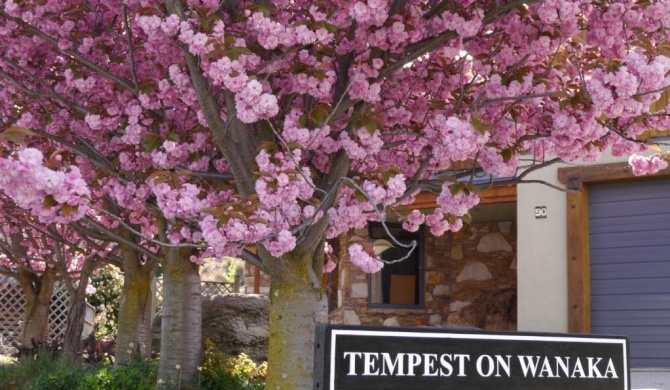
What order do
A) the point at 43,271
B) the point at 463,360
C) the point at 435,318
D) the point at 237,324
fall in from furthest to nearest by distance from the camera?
the point at 435,318 < the point at 43,271 < the point at 237,324 < the point at 463,360

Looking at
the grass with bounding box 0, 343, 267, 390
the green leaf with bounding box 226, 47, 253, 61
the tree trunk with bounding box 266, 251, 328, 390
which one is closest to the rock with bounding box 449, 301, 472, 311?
the grass with bounding box 0, 343, 267, 390

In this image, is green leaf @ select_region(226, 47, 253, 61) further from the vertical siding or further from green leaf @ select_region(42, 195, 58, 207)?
the vertical siding

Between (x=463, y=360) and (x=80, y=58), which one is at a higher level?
(x=80, y=58)

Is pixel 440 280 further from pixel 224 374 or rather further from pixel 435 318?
pixel 224 374

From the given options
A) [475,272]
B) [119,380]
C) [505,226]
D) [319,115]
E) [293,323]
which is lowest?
[119,380]

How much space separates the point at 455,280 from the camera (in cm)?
1442

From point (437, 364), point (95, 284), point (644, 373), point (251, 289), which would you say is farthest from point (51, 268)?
point (437, 364)

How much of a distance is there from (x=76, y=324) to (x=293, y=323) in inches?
257

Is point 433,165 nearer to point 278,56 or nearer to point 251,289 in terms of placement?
point 278,56

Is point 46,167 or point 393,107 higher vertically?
point 393,107

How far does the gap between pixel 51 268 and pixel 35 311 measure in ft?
2.18

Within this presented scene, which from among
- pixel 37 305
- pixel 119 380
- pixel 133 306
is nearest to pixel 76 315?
pixel 37 305

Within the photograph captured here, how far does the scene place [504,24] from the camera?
19.5 ft

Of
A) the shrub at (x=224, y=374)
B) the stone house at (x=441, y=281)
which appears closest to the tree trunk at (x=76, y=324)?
the shrub at (x=224, y=374)
